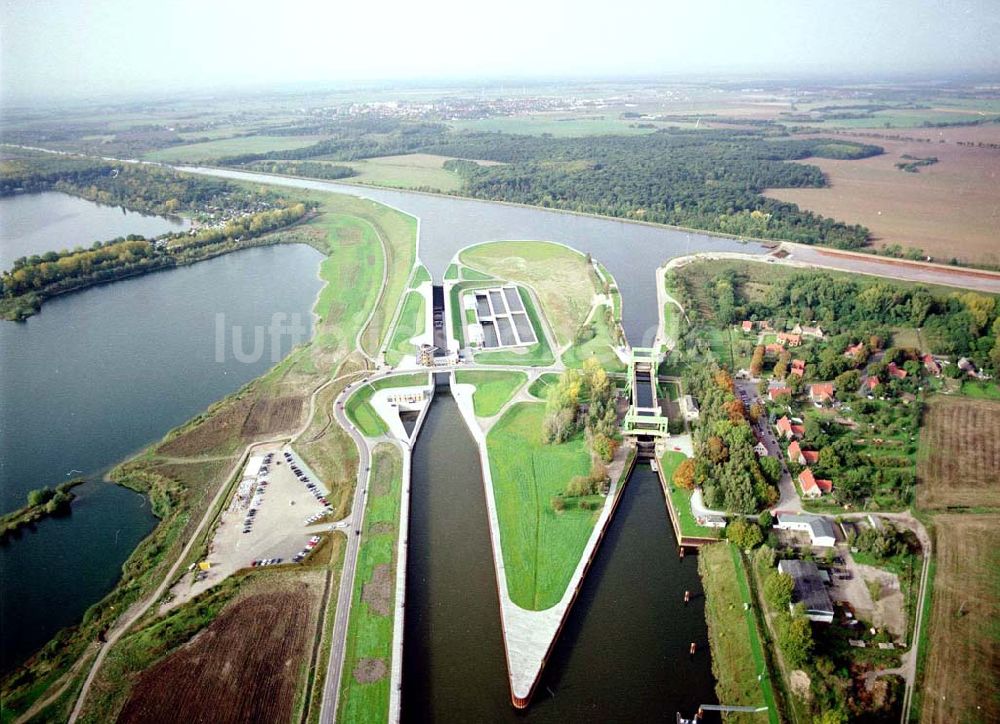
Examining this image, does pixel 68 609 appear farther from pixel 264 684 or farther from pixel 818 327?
pixel 818 327

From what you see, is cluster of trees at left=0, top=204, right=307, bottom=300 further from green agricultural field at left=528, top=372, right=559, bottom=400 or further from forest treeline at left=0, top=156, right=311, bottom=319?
green agricultural field at left=528, top=372, right=559, bottom=400

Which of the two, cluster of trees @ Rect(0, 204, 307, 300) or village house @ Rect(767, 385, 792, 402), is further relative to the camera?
cluster of trees @ Rect(0, 204, 307, 300)

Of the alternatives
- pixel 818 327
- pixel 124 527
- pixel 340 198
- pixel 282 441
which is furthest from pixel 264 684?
pixel 340 198

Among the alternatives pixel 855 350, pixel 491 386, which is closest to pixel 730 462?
pixel 491 386

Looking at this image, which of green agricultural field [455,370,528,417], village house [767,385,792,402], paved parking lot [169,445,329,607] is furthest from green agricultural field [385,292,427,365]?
village house [767,385,792,402]

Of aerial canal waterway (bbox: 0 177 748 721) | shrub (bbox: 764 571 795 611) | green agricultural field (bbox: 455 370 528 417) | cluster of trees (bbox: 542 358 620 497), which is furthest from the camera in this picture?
green agricultural field (bbox: 455 370 528 417)

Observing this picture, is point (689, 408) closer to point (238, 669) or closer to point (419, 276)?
point (238, 669)

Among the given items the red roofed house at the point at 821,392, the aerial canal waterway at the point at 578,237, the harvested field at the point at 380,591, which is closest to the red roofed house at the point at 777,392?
the red roofed house at the point at 821,392

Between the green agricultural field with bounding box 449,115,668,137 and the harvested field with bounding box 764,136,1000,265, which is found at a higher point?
the green agricultural field with bounding box 449,115,668,137
